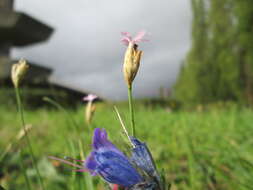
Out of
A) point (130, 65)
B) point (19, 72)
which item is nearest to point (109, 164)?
point (130, 65)

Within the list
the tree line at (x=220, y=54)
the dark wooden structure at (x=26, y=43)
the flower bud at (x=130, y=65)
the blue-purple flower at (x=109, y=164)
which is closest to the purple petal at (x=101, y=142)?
the blue-purple flower at (x=109, y=164)

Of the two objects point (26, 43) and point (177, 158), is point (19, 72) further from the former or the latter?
point (26, 43)

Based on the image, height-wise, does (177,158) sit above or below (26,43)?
below

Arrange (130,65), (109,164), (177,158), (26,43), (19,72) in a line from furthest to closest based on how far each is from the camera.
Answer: (26,43), (177,158), (19,72), (130,65), (109,164)

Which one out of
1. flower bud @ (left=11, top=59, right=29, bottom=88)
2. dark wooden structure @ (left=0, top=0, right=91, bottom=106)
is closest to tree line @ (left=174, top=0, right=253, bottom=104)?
dark wooden structure @ (left=0, top=0, right=91, bottom=106)

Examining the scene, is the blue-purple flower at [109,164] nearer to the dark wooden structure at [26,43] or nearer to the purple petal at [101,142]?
the purple petal at [101,142]

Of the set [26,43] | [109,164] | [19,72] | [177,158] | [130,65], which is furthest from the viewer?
[26,43]

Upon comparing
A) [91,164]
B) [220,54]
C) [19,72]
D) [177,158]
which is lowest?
[177,158]

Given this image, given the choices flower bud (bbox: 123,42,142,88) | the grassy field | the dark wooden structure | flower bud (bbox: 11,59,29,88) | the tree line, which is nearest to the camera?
flower bud (bbox: 123,42,142,88)

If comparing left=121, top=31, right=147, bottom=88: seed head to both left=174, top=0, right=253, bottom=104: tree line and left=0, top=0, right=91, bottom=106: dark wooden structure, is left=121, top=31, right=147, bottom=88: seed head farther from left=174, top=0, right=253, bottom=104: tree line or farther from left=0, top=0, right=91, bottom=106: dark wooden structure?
left=174, top=0, right=253, bottom=104: tree line
